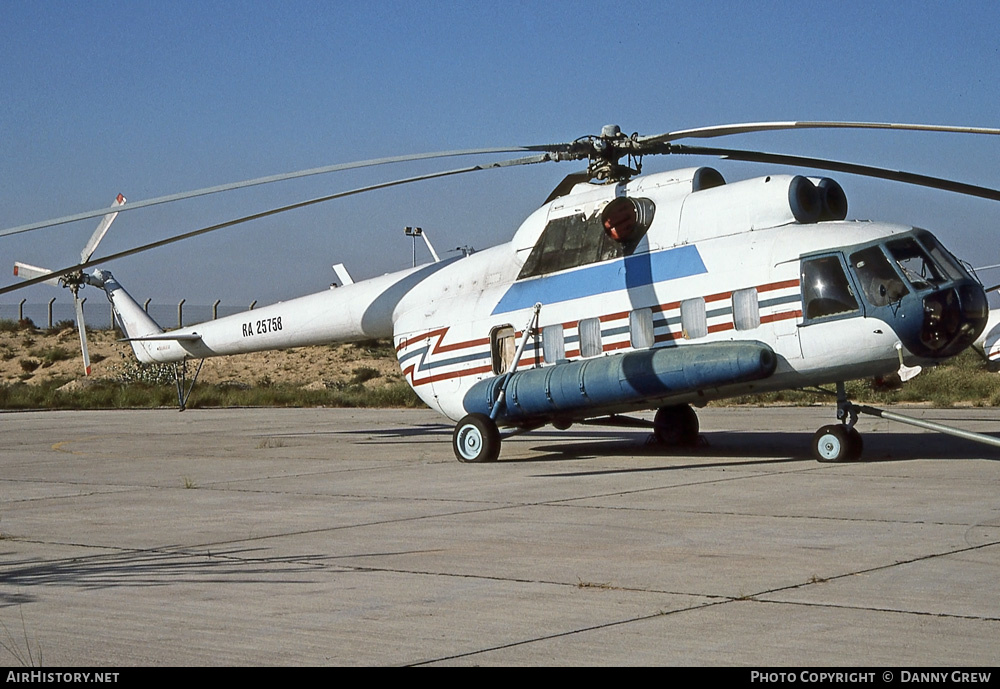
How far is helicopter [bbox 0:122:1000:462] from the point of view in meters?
14.9

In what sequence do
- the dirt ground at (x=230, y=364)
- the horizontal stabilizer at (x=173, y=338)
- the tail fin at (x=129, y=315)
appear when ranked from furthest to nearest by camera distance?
the dirt ground at (x=230, y=364)
the tail fin at (x=129, y=315)
the horizontal stabilizer at (x=173, y=338)

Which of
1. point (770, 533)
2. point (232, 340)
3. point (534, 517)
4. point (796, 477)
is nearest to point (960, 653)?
point (770, 533)

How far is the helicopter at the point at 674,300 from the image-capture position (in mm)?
14891

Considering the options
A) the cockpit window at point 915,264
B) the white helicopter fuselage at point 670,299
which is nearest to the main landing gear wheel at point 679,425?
the white helicopter fuselage at point 670,299

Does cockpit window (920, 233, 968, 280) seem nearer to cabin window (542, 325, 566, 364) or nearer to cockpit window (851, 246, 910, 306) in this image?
cockpit window (851, 246, 910, 306)

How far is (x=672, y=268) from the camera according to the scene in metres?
16.5

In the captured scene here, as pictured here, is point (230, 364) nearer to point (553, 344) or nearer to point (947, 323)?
point (553, 344)

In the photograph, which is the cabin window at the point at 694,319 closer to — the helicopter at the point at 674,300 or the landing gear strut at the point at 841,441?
the helicopter at the point at 674,300

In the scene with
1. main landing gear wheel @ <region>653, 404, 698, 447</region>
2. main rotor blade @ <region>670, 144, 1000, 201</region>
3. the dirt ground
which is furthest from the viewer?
the dirt ground

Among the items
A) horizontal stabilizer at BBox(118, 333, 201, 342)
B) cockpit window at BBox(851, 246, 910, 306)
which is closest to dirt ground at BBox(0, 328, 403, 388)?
horizontal stabilizer at BBox(118, 333, 201, 342)

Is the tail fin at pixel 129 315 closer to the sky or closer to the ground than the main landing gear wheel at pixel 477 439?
closer to the sky

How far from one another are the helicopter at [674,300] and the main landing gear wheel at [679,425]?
3 centimetres

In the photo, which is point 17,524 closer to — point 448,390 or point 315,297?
point 448,390

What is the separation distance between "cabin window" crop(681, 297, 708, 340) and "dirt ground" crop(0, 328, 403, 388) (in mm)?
46755
